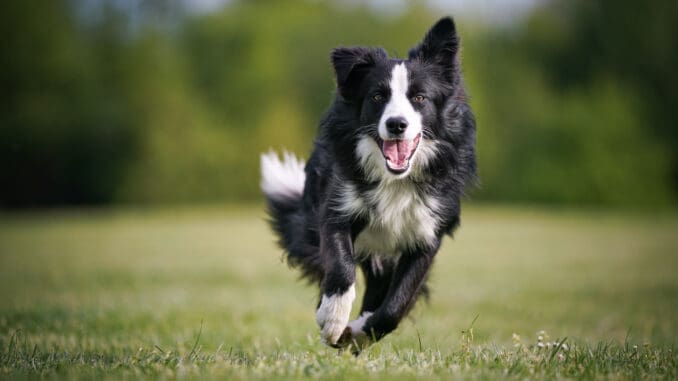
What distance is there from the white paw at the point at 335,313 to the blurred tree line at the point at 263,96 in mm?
31991

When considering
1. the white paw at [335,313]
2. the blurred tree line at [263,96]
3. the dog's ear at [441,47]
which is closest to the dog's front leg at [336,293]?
the white paw at [335,313]

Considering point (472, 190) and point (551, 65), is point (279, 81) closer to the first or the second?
point (551, 65)

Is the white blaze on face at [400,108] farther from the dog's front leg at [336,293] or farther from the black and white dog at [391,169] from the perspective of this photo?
the dog's front leg at [336,293]

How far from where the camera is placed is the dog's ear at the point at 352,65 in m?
4.80

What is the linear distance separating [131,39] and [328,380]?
37420 mm

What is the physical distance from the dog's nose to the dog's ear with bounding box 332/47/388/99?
0.49 metres

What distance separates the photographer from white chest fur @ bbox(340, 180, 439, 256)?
479 cm

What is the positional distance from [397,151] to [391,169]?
0.13 meters

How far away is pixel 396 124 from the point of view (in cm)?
451

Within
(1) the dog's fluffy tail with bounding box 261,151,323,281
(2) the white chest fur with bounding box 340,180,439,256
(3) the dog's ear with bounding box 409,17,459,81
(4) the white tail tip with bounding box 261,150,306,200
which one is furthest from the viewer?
(4) the white tail tip with bounding box 261,150,306,200

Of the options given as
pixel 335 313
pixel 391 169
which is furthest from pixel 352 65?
pixel 335 313

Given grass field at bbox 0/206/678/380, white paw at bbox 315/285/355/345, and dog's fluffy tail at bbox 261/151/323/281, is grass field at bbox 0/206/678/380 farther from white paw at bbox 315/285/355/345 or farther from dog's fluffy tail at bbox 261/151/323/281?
dog's fluffy tail at bbox 261/151/323/281

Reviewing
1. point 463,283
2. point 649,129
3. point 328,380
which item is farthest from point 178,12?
point 328,380

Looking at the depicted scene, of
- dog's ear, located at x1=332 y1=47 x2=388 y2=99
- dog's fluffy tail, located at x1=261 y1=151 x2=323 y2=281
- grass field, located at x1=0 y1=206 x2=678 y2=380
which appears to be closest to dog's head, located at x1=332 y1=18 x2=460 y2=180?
dog's ear, located at x1=332 y1=47 x2=388 y2=99
